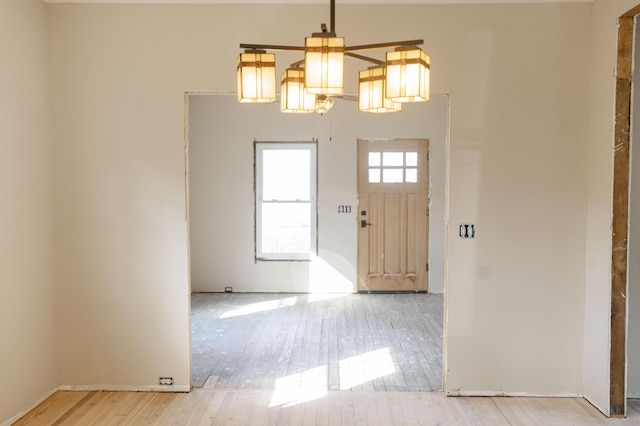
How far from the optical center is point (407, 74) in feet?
6.38

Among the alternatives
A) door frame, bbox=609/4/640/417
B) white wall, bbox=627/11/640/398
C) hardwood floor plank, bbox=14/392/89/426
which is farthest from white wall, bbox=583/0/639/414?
hardwood floor plank, bbox=14/392/89/426

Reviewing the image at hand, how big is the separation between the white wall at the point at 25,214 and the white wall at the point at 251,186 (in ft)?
11.9

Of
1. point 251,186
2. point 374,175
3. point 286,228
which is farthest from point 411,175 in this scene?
point 251,186

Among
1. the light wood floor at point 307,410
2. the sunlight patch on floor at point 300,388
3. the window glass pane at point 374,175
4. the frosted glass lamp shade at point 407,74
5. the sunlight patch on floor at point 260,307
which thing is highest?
the frosted glass lamp shade at point 407,74

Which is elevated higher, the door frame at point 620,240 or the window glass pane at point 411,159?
the window glass pane at point 411,159

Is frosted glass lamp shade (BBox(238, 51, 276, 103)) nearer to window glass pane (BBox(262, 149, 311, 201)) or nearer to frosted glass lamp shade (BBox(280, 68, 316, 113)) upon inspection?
frosted glass lamp shade (BBox(280, 68, 316, 113))

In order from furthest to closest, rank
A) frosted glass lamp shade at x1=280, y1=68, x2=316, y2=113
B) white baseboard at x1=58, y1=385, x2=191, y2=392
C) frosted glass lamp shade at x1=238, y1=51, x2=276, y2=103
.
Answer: white baseboard at x1=58, y1=385, x2=191, y2=392 → frosted glass lamp shade at x1=280, y1=68, x2=316, y2=113 → frosted glass lamp shade at x1=238, y1=51, x2=276, y2=103

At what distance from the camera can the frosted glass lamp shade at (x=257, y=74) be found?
7.22ft

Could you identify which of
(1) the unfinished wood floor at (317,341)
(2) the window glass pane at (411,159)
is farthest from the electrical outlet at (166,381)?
(2) the window glass pane at (411,159)

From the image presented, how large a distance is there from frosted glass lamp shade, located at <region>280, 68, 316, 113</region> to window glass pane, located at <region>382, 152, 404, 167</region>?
5069 millimetres

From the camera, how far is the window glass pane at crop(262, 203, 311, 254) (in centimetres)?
752

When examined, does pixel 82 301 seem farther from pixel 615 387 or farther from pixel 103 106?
pixel 615 387

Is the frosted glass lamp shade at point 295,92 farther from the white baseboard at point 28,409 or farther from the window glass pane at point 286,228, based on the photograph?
the window glass pane at point 286,228

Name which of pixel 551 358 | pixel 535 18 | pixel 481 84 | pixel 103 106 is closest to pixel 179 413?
pixel 103 106
